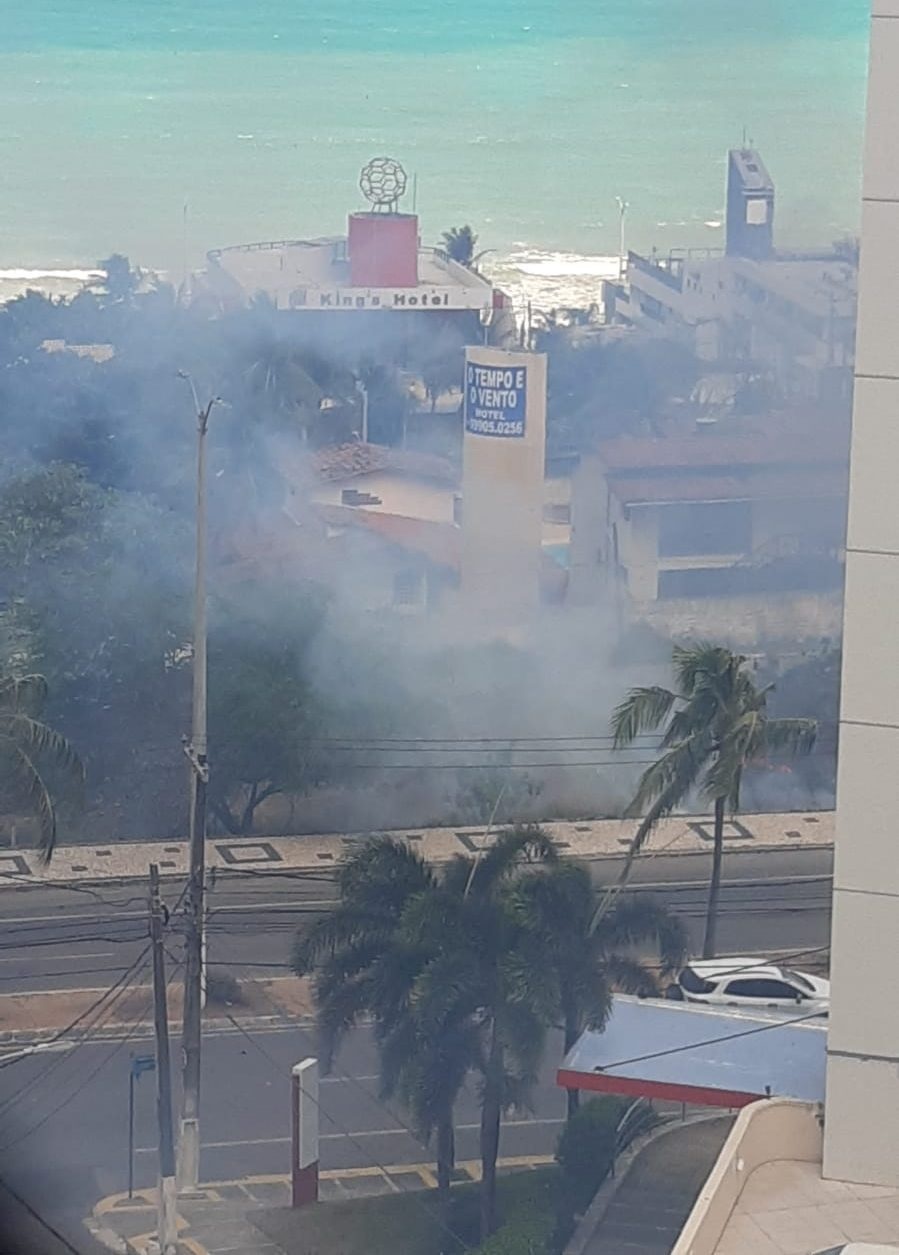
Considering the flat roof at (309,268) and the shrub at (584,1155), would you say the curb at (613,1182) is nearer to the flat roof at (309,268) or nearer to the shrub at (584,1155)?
the shrub at (584,1155)

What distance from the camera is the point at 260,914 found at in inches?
566

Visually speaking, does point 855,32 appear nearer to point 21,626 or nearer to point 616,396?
point 616,396

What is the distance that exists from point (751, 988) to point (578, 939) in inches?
89.1

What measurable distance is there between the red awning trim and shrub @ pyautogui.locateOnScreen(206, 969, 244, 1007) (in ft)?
9.81

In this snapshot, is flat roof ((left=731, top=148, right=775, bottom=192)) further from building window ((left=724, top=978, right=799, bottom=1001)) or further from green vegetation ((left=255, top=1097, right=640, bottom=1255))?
green vegetation ((left=255, top=1097, right=640, bottom=1255))

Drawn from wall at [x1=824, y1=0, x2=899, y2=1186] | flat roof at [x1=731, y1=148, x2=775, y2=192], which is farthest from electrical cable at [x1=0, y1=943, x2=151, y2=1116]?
flat roof at [x1=731, y1=148, x2=775, y2=192]

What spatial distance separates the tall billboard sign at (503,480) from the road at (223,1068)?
8.46m

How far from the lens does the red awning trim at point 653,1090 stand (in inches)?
395

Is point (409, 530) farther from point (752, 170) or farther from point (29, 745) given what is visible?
point (752, 170)

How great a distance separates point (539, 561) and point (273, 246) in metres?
18.0

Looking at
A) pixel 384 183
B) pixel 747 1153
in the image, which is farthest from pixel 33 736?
pixel 384 183

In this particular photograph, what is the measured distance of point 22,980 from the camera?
13.0 metres

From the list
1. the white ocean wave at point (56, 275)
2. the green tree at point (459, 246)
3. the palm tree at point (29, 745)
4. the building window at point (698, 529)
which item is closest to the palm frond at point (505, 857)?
the palm tree at point (29, 745)

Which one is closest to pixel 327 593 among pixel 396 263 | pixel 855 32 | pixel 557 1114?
pixel 557 1114
